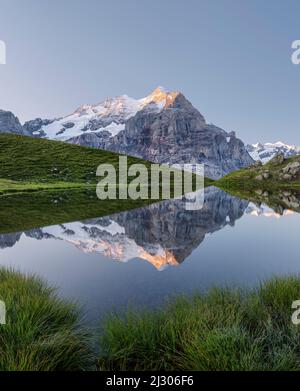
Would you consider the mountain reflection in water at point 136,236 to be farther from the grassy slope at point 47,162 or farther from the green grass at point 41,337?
the grassy slope at point 47,162

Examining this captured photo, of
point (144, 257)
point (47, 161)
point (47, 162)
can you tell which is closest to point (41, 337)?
point (144, 257)

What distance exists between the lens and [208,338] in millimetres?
6203

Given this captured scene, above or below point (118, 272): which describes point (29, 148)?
above

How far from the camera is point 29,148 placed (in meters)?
144

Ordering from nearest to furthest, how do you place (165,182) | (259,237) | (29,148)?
(259,237)
(165,182)
(29,148)

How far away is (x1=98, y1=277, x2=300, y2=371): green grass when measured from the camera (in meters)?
5.97

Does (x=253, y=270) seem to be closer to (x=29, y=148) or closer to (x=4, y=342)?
(x=4, y=342)

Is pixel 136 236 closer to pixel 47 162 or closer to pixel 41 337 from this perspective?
pixel 41 337

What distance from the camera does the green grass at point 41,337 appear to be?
229 inches

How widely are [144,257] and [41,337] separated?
34.3 feet

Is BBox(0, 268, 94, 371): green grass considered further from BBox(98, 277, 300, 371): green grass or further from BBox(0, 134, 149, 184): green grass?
BBox(0, 134, 149, 184): green grass

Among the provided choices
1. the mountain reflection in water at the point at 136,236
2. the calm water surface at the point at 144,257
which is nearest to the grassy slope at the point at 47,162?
the mountain reflection in water at the point at 136,236
